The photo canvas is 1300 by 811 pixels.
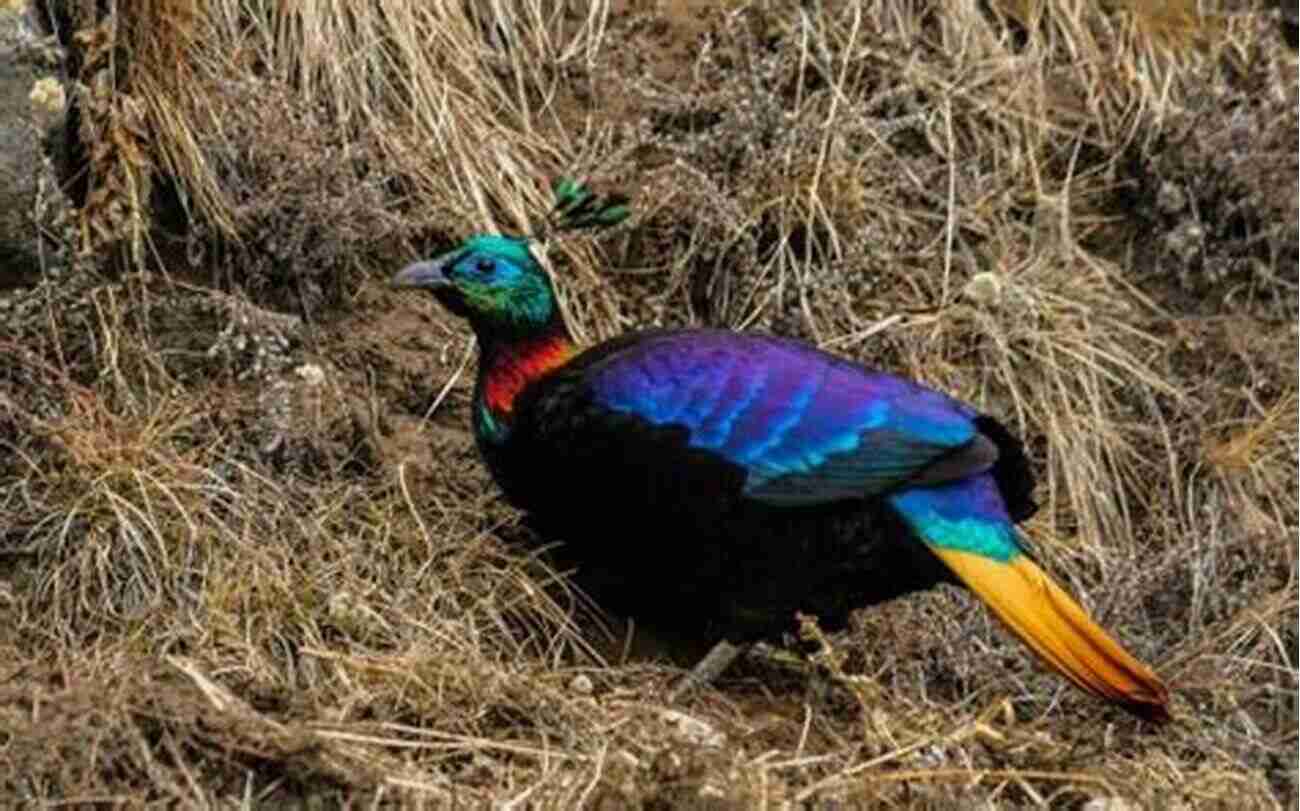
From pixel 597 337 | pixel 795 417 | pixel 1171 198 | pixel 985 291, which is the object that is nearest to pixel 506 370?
pixel 795 417

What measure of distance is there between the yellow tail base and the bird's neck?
817 millimetres

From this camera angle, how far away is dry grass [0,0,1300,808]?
4039 millimetres

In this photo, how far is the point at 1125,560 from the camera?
5070 mm

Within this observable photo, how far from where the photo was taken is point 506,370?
463 cm

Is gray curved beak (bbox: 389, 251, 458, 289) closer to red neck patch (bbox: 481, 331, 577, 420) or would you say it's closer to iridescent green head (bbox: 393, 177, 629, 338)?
iridescent green head (bbox: 393, 177, 629, 338)

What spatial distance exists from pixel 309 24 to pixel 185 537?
1236mm

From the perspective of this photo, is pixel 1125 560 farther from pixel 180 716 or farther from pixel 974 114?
pixel 180 716

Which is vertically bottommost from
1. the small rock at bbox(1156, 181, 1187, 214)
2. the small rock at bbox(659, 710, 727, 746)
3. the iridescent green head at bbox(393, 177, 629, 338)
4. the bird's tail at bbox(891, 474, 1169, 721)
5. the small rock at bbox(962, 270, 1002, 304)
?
the small rock at bbox(659, 710, 727, 746)

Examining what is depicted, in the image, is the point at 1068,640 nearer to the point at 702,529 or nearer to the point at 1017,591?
the point at 1017,591

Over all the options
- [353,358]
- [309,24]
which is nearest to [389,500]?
[353,358]

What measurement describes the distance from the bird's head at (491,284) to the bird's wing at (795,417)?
0.65 feet

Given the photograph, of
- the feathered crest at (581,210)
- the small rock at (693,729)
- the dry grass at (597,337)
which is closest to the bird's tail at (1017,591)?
the dry grass at (597,337)

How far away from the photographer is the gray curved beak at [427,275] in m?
4.62

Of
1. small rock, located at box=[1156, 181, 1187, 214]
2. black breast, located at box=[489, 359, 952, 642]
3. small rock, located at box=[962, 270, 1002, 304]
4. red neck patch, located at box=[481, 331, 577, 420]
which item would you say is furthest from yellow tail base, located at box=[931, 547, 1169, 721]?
small rock, located at box=[1156, 181, 1187, 214]
